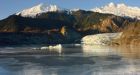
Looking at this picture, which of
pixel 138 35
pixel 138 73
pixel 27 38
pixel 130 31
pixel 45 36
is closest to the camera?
pixel 138 73

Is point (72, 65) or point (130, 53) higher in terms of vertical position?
point (130, 53)

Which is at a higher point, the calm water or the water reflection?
the water reflection

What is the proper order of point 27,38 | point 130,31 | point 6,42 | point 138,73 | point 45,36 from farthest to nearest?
point 45,36 < point 27,38 < point 6,42 < point 130,31 < point 138,73

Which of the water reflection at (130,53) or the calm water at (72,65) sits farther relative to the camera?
the water reflection at (130,53)

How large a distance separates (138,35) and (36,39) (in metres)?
55.8

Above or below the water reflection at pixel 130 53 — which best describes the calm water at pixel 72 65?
below

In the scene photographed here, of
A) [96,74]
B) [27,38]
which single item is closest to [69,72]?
[96,74]

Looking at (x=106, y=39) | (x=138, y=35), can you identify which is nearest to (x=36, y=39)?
(x=106, y=39)

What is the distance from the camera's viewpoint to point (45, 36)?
177m

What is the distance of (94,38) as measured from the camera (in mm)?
145500

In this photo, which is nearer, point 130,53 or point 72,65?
point 72,65

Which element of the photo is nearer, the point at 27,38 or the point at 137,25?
the point at 137,25

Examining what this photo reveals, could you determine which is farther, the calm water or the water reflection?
the water reflection

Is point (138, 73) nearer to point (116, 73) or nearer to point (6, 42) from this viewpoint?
point (116, 73)
